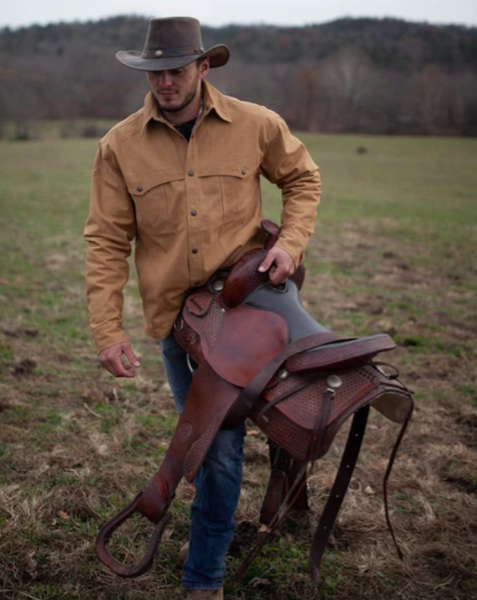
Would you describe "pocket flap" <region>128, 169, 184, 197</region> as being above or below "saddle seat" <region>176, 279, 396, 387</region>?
above

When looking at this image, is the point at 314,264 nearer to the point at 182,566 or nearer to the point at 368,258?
the point at 368,258

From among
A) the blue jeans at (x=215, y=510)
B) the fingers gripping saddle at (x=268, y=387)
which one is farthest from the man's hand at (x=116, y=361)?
the blue jeans at (x=215, y=510)

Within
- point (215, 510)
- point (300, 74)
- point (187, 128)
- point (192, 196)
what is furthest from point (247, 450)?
point (300, 74)

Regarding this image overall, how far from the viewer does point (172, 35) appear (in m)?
2.33

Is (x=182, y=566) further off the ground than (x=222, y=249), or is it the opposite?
(x=222, y=249)

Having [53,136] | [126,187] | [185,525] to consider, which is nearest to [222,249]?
[126,187]

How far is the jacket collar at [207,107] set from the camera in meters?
2.35

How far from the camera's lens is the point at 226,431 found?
2.18m

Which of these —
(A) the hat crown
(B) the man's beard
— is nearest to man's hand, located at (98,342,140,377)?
(B) the man's beard

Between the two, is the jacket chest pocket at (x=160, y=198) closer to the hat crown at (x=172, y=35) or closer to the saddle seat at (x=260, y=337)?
the saddle seat at (x=260, y=337)

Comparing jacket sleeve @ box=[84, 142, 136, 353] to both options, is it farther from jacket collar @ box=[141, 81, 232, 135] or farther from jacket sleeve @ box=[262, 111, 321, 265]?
jacket sleeve @ box=[262, 111, 321, 265]

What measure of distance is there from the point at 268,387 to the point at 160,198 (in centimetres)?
91

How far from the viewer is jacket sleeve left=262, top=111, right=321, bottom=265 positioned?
2511mm

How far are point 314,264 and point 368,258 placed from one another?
1.14 meters
